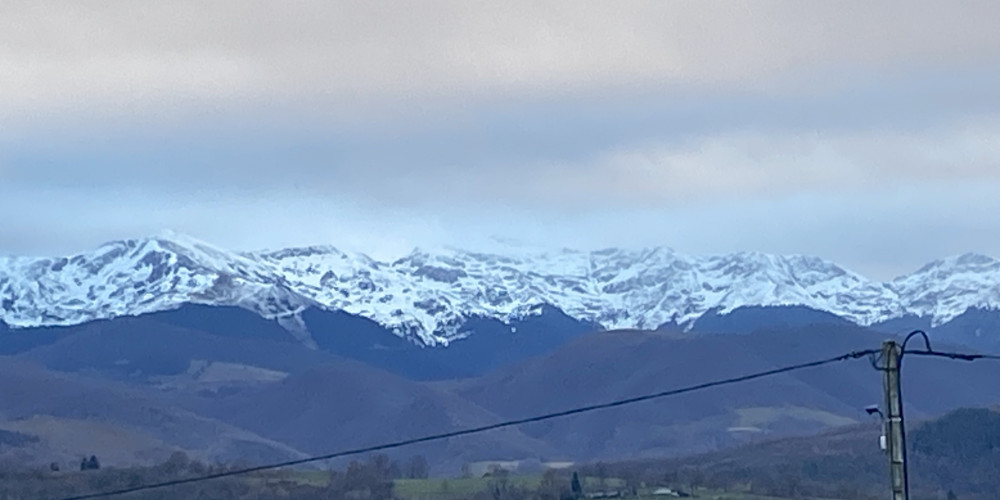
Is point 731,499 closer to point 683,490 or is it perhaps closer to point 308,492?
point 683,490

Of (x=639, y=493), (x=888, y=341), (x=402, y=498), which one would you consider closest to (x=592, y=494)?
(x=639, y=493)

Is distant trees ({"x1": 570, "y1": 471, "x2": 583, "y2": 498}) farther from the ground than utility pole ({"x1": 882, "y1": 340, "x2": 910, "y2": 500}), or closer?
farther from the ground

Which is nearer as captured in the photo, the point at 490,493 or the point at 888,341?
the point at 888,341

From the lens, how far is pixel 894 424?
4256cm

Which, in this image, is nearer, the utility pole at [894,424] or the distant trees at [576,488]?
the utility pole at [894,424]

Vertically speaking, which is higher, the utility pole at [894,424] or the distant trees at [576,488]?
the distant trees at [576,488]

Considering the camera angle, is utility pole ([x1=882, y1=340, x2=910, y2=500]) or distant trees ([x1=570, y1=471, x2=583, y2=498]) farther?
distant trees ([x1=570, y1=471, x2=583, y2=498])

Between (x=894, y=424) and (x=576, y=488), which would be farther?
(x=576, y=488)

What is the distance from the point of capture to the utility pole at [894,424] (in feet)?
138

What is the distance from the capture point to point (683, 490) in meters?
198

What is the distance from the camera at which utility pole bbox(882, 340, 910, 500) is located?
4209 cm

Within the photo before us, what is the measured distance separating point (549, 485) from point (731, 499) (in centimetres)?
1750

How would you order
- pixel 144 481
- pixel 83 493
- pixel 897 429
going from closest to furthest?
pixel 897 429, pixel 83 493, pixel 144 481

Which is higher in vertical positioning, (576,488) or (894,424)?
(576,488)
